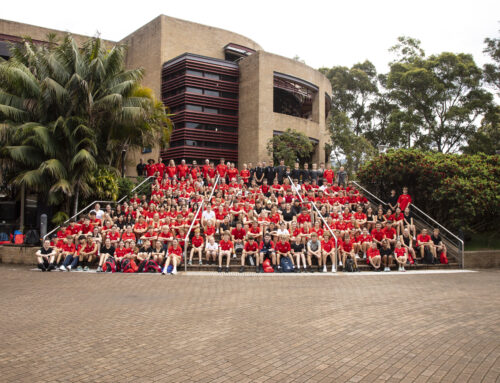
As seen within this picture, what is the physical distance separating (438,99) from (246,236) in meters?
28.1

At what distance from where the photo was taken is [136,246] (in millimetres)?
14172

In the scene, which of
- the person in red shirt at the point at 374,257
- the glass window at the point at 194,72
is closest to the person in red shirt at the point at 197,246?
the person in red shirt at the point at 374,257

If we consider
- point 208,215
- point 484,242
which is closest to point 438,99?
point 484,242

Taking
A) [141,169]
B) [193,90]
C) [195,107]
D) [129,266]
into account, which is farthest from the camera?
[195,107]

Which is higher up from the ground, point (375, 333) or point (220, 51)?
point (220, 51)

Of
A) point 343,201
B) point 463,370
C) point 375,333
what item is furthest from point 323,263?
point 463,370

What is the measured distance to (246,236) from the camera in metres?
14.4

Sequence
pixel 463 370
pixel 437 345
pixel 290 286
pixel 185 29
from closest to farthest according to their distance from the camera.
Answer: pixel 463 370, pixel 437 345, pixel 290 286, pixel 185 29

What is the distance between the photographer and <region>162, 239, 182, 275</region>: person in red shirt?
12812 millimetres

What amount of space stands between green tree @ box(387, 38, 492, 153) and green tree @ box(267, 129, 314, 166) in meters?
10.3

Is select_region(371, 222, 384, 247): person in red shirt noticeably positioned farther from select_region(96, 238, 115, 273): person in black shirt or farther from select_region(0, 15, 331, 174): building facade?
select_region(0, 15, 331, 174): building facade

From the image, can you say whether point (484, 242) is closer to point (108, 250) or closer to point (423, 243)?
point (423, 243)

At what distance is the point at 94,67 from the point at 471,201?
58.4ft

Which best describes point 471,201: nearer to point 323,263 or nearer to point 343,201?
point 343,201
